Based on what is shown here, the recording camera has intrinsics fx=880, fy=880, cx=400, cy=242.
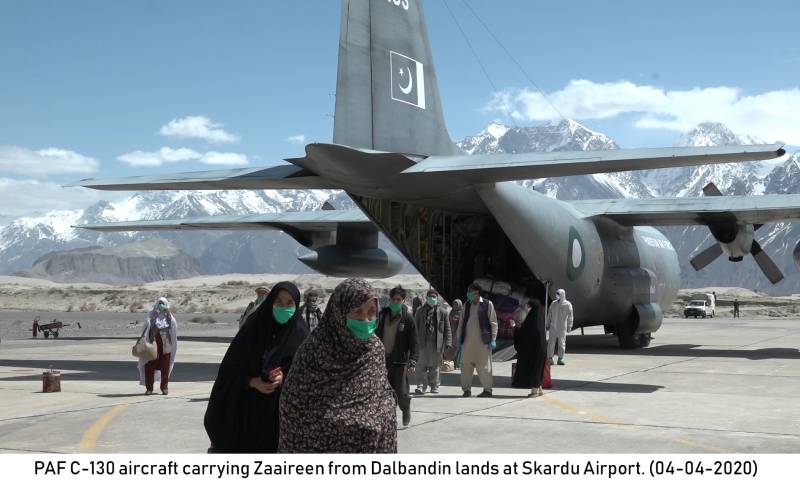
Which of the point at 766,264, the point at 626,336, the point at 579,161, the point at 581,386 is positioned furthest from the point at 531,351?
the point at 766,264

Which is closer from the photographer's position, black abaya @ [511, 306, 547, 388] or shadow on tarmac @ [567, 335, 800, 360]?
black abaya @ [511, 306, 547, 388]

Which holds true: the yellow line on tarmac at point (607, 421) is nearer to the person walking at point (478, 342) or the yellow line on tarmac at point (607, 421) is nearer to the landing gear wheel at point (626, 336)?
the person walking at point (478, 342)

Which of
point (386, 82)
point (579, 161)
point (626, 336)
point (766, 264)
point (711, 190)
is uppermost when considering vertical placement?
point (386, 82)

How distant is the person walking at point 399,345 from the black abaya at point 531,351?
9.52 feet

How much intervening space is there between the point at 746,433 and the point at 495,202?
8023mm

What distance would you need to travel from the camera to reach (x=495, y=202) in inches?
656

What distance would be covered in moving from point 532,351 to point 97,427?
6.06 metres

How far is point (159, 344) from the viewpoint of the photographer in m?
12.9

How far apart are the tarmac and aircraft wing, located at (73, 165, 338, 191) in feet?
10.8

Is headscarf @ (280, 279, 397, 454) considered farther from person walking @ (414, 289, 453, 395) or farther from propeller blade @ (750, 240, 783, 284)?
propeller blade @ (750, 240, 783, 284)

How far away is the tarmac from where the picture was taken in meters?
8.79

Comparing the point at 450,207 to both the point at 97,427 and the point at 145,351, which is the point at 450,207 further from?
the point at 97,427

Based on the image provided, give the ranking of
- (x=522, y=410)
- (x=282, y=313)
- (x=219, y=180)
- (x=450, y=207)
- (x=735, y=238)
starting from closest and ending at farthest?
1. (x=282, y=313)
2. (x=522, y=410)
3. (x=219, y=180)
4. (x=450, y=207)
5. (x=735, y=238)

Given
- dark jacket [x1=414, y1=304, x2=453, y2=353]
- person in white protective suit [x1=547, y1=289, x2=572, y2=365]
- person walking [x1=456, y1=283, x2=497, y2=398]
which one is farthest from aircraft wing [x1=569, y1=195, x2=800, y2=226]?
dark jacket [x1=414, y1=304, x2=453, y2=353]
